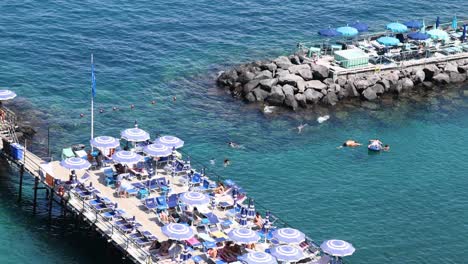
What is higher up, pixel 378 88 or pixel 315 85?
pixel 315 85

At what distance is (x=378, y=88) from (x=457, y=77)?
12420mm

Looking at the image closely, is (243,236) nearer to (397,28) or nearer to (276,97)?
(276,97)

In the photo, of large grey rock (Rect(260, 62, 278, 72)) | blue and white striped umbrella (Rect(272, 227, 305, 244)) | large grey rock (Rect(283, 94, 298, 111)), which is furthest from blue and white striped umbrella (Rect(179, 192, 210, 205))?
large grey rock (Rect(260, 62, 278, 72))

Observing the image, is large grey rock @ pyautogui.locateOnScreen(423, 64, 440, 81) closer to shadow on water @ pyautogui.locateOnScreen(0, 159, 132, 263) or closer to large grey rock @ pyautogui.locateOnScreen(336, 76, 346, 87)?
large grey rock @ pyautogui.locateOnScreen(336, 76, 346, 87)

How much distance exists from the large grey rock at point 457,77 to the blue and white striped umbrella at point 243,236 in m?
55.2

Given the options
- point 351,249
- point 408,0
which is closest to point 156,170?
point 351,249

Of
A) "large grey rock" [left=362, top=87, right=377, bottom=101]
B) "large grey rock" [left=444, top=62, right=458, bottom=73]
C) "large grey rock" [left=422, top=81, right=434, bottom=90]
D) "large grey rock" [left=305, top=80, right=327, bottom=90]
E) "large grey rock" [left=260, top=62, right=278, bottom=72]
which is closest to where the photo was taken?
"large grey rock" [left=305, top=80, right=327, bottom=90]

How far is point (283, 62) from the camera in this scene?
391ft

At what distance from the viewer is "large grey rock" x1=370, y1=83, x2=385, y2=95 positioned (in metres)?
117

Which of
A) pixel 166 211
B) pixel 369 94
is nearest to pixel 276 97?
pixel 369 94

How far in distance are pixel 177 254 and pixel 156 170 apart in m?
14.5

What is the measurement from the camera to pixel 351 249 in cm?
7550

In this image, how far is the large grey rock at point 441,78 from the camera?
122m

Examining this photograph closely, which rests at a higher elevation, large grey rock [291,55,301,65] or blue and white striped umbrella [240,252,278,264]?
large grey rock [291,55,301,65]
